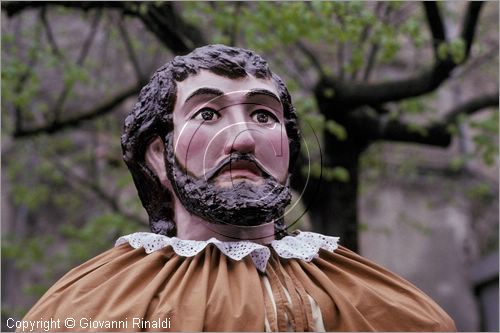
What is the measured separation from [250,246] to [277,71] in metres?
5.25

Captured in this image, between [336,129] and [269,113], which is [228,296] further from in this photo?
[336,129]

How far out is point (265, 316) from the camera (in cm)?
262

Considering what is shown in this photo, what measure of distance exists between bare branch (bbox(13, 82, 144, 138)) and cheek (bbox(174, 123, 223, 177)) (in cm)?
520

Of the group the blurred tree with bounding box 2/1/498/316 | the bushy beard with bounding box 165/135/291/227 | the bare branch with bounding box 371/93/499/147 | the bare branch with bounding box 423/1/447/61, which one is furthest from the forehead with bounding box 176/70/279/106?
the bare branch with bounding box 371/93/499/147

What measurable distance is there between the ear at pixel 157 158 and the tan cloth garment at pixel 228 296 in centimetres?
33

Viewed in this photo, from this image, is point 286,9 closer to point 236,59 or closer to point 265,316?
point 236,59

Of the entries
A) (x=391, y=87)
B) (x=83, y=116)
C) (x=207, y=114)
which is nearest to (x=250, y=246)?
(x=207, y=114)

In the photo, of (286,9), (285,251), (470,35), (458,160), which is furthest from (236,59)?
(458,160)

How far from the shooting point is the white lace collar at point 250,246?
9.19 ft

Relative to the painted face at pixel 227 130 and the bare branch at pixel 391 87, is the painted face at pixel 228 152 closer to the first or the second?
the painted face at pixel 227 130

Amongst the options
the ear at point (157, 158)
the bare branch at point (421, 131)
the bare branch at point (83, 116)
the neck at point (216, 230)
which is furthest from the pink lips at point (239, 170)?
the bare branch at point (83, 116)

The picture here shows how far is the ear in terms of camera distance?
3104mm

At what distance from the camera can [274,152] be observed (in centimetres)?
299

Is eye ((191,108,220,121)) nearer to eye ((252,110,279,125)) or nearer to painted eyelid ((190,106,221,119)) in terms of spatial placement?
painted eyelid ((190,106,221,119))
